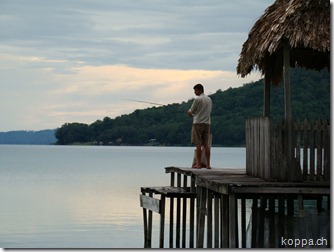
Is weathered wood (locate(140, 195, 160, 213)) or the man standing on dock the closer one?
the man standing on dock

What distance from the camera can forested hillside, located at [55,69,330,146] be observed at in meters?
39.6

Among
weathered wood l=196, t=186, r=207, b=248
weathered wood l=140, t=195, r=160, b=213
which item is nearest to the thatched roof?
weathered wood l=196, t=186, r=207, b=248

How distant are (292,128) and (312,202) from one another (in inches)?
1022

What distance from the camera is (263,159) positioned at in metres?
15.4

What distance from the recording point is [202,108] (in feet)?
61.8

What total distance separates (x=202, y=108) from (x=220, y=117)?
170 ft

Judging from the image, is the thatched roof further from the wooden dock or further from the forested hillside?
the forested hillside

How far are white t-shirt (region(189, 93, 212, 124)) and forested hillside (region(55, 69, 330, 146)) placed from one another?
545 inches

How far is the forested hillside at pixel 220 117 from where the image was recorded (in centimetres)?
3956

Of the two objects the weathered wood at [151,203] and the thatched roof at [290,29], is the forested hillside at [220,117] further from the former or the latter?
the thatched roof at [290,29]

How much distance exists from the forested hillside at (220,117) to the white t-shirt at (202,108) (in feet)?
45.4

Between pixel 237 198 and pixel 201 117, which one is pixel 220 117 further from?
pixel 237 198

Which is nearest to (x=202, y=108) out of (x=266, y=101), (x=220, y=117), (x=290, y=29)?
(x=266, y=101)

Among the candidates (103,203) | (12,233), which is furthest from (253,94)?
(12,233)
